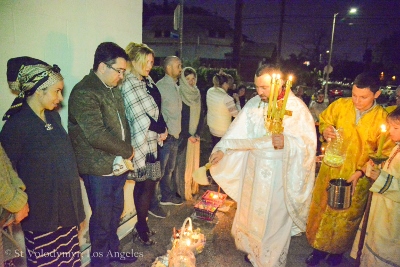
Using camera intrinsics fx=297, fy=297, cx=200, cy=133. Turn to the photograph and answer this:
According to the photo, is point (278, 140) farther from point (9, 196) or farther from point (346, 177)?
point (9, 196)

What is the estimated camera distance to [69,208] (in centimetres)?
248

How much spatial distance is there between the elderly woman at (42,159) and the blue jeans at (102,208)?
0.34m

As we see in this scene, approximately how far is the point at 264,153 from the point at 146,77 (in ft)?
5.48

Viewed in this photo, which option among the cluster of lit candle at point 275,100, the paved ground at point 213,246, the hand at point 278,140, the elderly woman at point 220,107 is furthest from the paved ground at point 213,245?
the elderly woman at point 220,107

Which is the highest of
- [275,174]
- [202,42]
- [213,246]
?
[202,42]

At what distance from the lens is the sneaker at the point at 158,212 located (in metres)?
4.66

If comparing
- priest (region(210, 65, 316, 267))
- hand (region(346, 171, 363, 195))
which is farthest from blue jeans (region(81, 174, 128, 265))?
hand (region(346, 171, 363, 195))

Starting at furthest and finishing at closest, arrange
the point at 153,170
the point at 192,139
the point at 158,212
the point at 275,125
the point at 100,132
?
the point at 192,139
the point at 158,212
the point at 153,170
the point at 275,125
the point at 100,132

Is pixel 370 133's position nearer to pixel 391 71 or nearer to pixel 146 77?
pixel 146 77

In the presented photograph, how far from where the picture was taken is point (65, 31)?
2.89 metres

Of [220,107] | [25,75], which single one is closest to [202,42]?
[220,107]

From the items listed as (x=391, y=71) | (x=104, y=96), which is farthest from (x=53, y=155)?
(x=391, y=71)

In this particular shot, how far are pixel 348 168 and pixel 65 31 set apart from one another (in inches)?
131

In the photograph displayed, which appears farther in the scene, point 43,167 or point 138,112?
point 138,112
